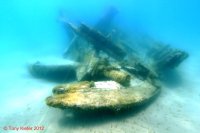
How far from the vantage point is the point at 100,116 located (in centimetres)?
793

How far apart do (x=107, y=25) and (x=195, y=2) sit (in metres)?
123

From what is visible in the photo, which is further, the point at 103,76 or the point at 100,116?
the point at 103,76

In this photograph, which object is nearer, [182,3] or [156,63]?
[156,63]

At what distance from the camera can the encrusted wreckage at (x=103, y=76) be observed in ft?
24.8

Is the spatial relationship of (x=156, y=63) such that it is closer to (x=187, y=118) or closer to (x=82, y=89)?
(x=187, y=118)

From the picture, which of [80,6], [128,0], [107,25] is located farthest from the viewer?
[128,0]

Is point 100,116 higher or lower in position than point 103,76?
lower

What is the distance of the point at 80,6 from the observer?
308 feet

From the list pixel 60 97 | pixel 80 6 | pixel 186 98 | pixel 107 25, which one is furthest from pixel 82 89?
pixel 80 6

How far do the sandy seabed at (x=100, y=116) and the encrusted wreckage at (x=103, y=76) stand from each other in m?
0.50

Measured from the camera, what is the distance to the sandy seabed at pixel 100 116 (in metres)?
7.50

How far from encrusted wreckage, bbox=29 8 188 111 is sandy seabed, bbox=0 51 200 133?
19.6 inches

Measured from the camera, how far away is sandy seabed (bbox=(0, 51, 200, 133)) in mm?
7504

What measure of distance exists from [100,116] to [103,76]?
9.28 feet
